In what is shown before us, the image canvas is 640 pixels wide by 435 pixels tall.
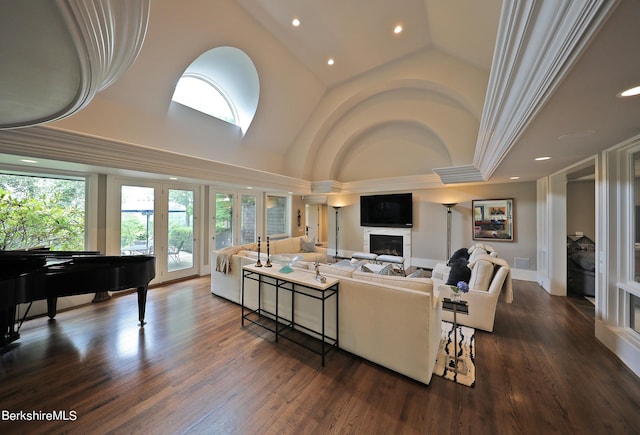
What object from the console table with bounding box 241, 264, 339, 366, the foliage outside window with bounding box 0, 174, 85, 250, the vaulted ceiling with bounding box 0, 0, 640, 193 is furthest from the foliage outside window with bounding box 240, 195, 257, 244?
the console table with bounding box 241, 264, 339, 366

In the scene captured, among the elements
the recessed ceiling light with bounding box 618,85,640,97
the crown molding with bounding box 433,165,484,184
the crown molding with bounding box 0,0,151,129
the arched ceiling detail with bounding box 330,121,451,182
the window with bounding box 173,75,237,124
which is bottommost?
the recessed ceiling light with bounding box 618,85,640,97

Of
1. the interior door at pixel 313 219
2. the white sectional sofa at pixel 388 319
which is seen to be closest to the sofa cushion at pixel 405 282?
the white sectional sofa at pixel 388 319

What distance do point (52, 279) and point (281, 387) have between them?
2697 millimetres

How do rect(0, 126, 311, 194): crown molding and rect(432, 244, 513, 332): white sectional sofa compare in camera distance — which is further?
rect(432, 244, 513, 332): white sectional sofa

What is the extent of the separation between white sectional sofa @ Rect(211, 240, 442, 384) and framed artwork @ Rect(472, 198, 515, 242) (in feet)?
14.5

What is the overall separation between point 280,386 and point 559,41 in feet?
9.52

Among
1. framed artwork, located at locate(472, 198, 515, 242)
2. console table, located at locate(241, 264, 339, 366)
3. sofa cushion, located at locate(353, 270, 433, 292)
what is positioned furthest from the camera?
framed artwork, located at locate(472, 198, 515, 242)

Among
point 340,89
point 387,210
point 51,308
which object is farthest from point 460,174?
point 51,308

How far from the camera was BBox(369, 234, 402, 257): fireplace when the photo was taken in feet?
22.5

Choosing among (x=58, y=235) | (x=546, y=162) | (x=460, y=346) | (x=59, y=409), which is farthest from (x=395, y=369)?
(x=58, y=235)

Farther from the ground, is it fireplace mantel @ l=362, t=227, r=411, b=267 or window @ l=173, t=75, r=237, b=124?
window @ l=173, t=75, r=237, b=124

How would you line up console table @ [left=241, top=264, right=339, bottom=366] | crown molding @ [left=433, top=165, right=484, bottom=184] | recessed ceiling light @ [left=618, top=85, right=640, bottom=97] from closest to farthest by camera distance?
recessed ceiling light @ [left=618, top=85, right=640, bottom=97]
console table @ [left=241, top=264, right=339, bottom=366]
crown molding @ [left=433, top=165, right=484, bottom=184]

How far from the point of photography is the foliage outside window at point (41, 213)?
3393 mm

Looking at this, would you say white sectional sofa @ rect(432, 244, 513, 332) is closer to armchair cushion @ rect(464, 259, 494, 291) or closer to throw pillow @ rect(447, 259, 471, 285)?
armchair cushion @ rect(464, 259, 494, 291)
